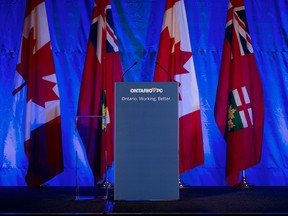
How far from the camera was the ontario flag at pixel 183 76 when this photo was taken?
6434 mm

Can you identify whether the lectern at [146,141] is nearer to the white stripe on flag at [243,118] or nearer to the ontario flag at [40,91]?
the white stripe on flag at [243,118]

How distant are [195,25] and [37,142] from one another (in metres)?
2.86

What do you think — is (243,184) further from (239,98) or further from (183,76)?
(183,76)

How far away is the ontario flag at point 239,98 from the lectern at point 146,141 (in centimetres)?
206

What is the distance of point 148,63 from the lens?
6.71 meters

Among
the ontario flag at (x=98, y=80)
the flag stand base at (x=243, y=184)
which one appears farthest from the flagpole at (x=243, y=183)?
the ontario flag at (x=98, y=80)

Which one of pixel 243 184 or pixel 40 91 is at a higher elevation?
pixel 40 91

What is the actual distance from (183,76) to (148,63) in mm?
584

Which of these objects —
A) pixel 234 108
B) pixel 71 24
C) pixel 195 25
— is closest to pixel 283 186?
pixel 234 108

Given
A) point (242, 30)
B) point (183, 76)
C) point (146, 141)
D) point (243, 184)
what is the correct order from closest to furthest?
point (146, 141) < point (243, 184) < point (242, 30) < point (183, 76)

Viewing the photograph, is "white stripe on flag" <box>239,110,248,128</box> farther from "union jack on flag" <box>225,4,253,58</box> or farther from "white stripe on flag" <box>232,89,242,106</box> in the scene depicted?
"union jack on flag" <box>225,4,253,58</box>

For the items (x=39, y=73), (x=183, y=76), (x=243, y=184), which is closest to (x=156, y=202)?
(x=243, y=184)

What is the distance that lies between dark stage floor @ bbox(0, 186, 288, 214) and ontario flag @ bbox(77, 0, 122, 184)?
79cm

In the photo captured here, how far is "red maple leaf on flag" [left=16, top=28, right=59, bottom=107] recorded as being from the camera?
648 cm
